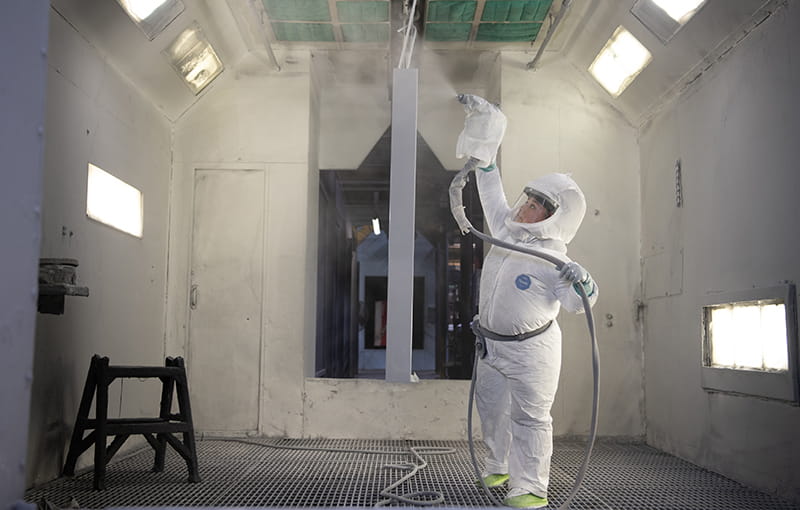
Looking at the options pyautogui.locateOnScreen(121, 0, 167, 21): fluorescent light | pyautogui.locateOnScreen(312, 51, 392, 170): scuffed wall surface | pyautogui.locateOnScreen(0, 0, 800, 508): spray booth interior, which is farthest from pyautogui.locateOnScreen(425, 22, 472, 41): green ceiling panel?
pyautogui.locateOnScreen(121, 0, 167, 21): fluorescent light

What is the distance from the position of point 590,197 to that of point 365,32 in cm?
192

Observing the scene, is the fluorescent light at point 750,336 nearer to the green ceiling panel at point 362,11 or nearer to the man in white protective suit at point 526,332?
the man in white protective suit at point 526,332

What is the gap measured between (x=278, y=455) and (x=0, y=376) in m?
2.32

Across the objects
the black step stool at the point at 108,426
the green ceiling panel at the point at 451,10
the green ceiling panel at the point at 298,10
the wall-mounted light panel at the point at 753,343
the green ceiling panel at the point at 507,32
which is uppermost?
the green ceiling panel at the point at 451,10

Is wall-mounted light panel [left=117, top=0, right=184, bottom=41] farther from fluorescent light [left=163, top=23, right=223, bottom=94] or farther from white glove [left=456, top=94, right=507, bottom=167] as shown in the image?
white glove [left=456, top=94, right=507, bottom=167]

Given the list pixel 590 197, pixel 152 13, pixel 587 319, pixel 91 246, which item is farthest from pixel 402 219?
pixel 590 197

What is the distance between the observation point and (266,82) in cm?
457

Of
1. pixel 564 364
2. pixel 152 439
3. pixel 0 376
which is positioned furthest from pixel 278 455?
pixel 0 376

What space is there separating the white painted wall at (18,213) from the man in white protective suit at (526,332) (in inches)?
72.4

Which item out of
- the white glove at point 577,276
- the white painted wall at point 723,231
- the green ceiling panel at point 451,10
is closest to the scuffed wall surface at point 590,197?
the white painted wall at point 723,231

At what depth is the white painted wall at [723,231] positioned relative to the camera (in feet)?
9.24

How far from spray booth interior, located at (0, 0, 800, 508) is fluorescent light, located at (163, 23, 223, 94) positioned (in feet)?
0.07

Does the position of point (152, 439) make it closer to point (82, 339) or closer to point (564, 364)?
point (82, 339)

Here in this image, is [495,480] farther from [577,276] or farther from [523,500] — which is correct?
[577,276]
